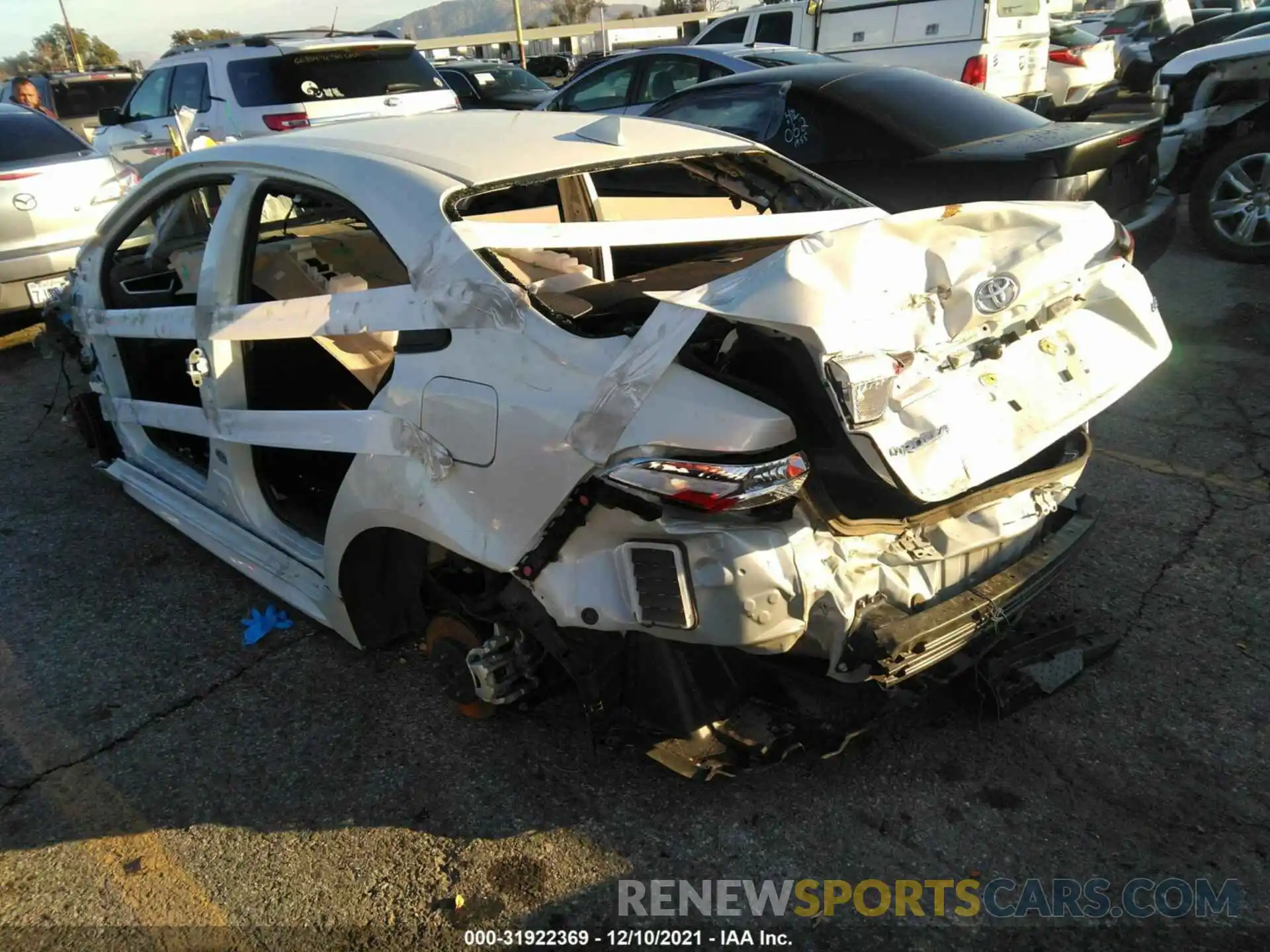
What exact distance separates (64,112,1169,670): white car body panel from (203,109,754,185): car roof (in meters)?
0.02

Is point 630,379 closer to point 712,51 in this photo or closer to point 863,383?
point 863,383

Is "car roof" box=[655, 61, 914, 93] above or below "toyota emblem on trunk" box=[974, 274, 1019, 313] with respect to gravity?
above

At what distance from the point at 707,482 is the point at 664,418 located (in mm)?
164

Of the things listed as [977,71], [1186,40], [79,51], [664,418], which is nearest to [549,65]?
[1186,40]

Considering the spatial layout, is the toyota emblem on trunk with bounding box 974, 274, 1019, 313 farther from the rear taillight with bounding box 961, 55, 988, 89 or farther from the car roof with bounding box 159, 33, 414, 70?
the rear taillight with bounding box 961, 55, 988, 89

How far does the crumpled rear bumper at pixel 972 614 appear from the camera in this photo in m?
2.11

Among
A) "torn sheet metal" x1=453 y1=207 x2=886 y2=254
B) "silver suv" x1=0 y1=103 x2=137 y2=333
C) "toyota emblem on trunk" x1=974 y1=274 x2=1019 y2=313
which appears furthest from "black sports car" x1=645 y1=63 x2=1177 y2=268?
"silver suv" x1=0 y1=103 x2=137 y2=333

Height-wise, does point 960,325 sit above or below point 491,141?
below

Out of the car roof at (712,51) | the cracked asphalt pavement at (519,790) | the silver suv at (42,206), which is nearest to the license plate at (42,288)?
the silver suv at (42,206)

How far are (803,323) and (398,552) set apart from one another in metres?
1.51

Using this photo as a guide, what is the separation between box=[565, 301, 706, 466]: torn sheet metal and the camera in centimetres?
199

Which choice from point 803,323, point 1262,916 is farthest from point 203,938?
point 1262,916

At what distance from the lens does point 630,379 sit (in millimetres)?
2014

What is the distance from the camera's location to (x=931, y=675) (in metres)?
2.40
